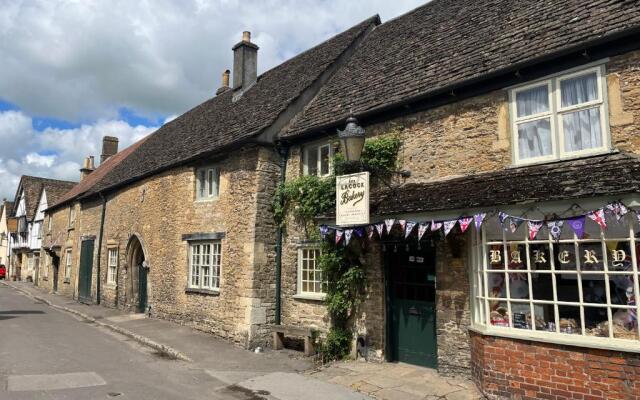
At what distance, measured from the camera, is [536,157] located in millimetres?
7754

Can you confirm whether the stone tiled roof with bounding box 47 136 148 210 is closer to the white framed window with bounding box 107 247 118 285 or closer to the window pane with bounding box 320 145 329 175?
the white framed window with bounding box 107 247 118 285

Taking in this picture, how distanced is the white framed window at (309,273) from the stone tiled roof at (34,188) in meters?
33.7

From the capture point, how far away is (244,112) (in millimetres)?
15180

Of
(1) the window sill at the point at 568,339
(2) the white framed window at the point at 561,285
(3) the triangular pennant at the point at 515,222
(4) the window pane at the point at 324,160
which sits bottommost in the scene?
(1) the window sill at the point at 568,339

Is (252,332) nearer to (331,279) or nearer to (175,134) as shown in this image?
(331,279)

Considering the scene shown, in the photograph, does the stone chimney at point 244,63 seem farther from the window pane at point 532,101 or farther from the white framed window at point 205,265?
the window pane at point 532,101

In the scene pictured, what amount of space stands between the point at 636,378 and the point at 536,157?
352 cm

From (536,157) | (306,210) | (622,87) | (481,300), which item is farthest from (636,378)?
(306,210)

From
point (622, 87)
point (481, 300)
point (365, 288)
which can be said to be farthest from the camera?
point (365, 288)

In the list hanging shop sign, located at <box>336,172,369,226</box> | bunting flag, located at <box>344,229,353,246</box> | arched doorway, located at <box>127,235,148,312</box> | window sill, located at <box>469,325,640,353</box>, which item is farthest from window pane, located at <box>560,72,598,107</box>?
arched doorway, located at <box>127,235,148,312</box>

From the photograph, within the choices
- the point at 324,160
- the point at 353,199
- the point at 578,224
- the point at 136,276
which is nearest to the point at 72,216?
the point at 136,276

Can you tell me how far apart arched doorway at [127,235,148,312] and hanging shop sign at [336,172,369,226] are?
37.7 ft

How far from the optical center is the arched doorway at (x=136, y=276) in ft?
58.6

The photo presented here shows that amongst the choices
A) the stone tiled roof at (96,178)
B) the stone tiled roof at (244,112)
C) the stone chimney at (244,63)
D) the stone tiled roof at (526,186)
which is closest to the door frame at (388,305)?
the stone tiled roof at (526,186)
